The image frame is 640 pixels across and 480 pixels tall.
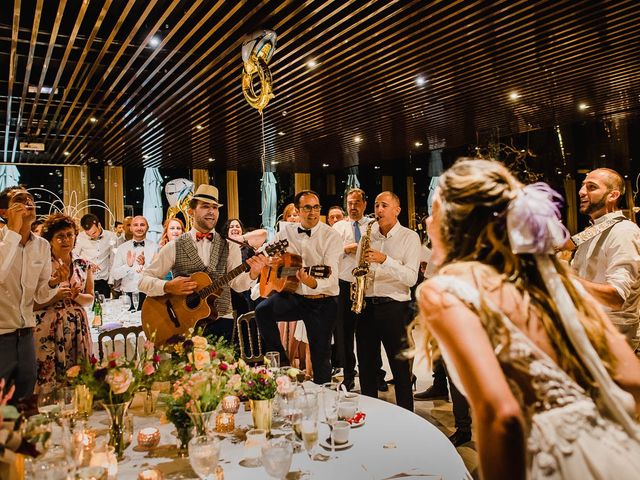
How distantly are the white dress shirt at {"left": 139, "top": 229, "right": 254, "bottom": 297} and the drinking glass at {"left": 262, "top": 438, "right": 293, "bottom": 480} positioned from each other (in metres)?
2.32

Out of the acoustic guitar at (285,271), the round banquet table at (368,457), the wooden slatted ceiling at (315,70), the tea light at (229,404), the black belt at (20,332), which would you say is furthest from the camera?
the wooden slatted ceiling at (315,70)

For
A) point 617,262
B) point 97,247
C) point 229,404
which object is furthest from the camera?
point 97,247

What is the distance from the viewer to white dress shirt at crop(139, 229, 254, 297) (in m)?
3.57

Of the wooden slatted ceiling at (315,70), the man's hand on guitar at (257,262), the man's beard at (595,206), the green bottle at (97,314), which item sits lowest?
the green bottle at (97,314)

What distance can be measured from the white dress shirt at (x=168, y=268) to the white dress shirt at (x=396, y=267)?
3.19ft

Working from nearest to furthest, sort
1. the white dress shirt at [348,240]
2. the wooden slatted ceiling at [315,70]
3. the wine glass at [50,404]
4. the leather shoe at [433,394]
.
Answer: the wine glass at [50,404], the wooden slatted ceiling at [315,70], the white dress shirt at [348,240], the leather shoe at [433,394]

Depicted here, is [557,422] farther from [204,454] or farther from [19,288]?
[19,288]

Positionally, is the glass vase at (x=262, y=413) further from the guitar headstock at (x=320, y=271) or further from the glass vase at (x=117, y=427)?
the guitar headstock at (x=320, y=271)

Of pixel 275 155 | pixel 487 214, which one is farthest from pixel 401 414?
pixel 275 155

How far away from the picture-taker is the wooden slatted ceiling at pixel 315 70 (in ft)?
13.9

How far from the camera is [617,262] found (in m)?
2.94

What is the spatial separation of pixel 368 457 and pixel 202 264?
93.2 inches

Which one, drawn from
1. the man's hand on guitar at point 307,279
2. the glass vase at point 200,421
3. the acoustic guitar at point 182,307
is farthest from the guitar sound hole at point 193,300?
the glass vase at point 200,421

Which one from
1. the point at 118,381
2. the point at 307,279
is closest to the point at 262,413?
the point at 118,381
